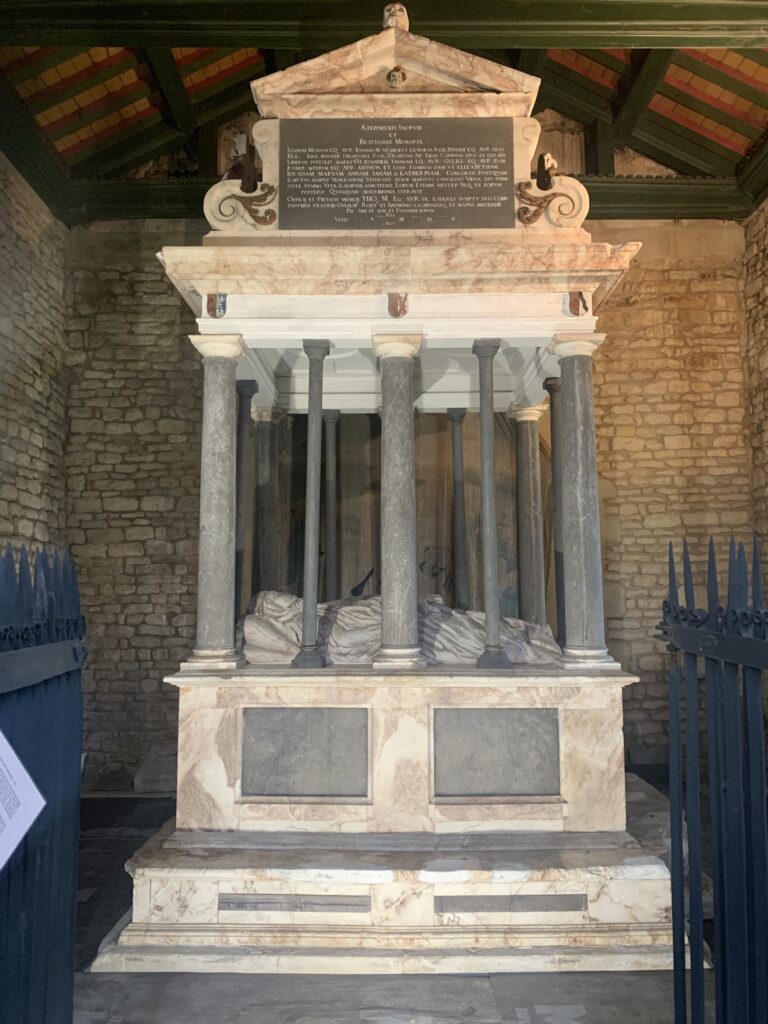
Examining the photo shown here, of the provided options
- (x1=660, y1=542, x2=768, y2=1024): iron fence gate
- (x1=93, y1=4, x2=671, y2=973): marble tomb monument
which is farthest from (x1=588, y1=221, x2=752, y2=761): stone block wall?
(x1=660, y1=542, x2=768, y2=1024): iron fence gate

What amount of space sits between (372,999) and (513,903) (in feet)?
2.36

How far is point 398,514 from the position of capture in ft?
12.8

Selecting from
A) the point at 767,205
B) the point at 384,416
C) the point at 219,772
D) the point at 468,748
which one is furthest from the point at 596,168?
the point at 219,772

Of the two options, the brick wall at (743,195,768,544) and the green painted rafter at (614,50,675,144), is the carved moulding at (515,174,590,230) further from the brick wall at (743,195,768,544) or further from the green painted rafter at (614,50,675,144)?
the brick wall at (743,195,768,544)

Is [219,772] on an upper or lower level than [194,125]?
lower

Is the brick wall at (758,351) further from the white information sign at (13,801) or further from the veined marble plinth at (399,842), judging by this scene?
the white information sign at (13,801)

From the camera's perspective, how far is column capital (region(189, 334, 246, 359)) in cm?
395

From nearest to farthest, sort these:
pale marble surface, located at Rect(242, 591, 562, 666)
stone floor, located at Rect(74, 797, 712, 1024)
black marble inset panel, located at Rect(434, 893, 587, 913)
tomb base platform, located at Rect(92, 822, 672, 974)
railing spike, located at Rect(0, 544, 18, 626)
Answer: railing spike, located at Rect(0, 544, 18, 626) < stone floor, located at Rect(74, 797, 712, 1024) < tomb base platform, located at Rect(92, 822, 672, 974) < black marble inset panel, located at Rect(434, 893, 587, 913) < pale marble surface, located at Rect(242, 591, 562, 666)

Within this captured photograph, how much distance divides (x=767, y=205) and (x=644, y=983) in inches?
242

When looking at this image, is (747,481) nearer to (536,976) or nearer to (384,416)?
(384,416)

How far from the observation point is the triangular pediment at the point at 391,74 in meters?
3.93

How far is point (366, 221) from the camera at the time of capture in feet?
13.1

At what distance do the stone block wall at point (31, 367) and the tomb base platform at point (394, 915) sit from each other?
3308 mm

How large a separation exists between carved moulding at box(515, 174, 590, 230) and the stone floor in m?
3.47
